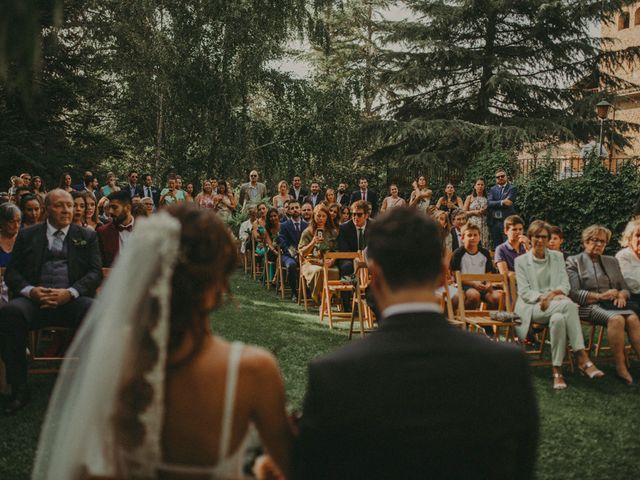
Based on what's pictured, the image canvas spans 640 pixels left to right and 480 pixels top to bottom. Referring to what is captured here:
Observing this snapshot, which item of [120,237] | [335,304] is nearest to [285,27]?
[335,304]

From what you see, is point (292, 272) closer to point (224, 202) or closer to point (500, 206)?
point (224, 202)

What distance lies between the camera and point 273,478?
200 cm

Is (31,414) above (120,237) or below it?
below

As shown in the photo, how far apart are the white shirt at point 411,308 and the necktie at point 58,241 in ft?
16.0

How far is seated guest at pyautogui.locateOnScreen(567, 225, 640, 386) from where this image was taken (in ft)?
22.2

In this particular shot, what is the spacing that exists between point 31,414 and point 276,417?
3.97 metres

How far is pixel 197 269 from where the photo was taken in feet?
6.24

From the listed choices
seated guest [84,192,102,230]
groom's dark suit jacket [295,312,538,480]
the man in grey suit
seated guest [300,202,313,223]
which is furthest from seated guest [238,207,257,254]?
groom's dark suit jacket [295,312,538,480]

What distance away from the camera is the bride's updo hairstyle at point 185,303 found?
71.2 inches

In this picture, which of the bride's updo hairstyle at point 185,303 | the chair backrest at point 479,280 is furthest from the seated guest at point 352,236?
the bride's updo hairstyle at point 185,303

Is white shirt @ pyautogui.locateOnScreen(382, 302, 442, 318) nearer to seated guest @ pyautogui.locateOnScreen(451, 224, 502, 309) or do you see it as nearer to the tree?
seated guest @ pyautogui.locateOnScreen(451, 224, 502, 309)

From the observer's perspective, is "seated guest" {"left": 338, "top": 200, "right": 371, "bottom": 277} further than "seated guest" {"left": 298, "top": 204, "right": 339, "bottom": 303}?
No

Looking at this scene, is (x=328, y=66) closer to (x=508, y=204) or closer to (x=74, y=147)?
(x=74, y=147)

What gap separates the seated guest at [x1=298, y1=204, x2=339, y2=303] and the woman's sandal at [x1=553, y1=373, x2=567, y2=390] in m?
4.66
